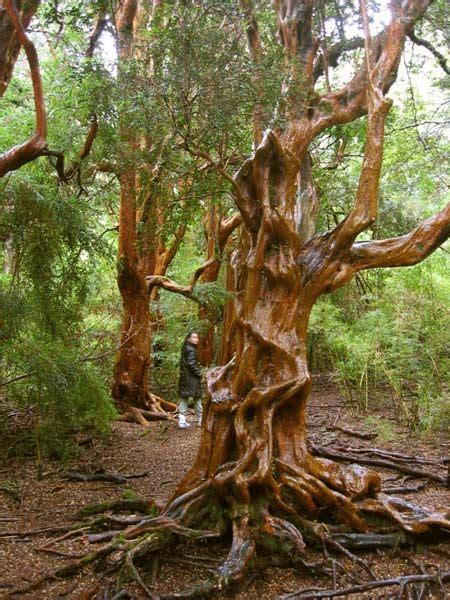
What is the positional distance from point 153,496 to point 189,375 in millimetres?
3865

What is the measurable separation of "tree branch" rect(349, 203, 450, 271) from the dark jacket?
16.7ft

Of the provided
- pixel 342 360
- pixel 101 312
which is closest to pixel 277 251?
pixel 342 360

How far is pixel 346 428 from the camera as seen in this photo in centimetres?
926

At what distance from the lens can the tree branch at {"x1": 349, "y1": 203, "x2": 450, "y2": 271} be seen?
5.02 meters

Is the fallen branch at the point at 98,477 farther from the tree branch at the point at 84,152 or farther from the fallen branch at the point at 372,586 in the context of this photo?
the tree branch at the point at 84,152

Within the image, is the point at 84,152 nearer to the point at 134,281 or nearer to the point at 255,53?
the point at 255,53

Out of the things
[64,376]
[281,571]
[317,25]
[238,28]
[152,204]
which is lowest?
[281,571]

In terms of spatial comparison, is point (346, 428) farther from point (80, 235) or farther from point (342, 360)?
point (80, 235)

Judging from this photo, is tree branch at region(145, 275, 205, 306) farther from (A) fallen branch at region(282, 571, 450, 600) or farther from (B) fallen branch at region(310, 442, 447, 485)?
(A) fallen branch at region(282, 571, 450, 600)

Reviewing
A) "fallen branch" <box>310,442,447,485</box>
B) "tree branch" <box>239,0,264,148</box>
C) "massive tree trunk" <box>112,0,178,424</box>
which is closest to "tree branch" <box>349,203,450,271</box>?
"tree branch" <box>239,0,264,148</box>

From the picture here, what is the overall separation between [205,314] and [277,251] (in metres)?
7.89

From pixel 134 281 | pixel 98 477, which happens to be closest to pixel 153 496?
pixel 98 477

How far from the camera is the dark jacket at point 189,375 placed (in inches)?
384

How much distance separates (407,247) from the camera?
5.12 meters
